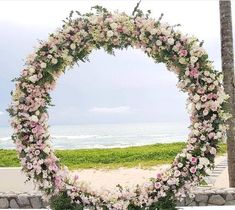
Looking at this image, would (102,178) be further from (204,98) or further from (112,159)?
(204,98)

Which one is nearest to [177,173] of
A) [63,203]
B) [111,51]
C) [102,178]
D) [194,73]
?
[194,73]

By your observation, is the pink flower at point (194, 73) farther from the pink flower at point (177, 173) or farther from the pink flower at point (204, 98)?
the pink flower at point (177, 173)

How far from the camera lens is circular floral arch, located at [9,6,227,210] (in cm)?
794

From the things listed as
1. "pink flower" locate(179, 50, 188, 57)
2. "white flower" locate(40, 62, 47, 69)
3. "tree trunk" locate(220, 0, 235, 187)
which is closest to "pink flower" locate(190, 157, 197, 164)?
"pink flower" locate(179, 50, 188, 57)

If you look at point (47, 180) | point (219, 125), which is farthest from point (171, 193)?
point (47, 180)

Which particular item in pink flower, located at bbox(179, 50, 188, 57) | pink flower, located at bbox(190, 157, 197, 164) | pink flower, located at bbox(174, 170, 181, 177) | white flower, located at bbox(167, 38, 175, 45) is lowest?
pink flower, located at bbox(174, 170, 181, 177)

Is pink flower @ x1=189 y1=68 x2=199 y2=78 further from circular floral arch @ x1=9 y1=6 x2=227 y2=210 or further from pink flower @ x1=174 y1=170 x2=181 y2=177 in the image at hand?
pink flower @ x1=174 y1=170 x2=181 y2=177

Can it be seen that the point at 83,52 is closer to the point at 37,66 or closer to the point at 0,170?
the point at 37,66

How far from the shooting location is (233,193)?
1298cm

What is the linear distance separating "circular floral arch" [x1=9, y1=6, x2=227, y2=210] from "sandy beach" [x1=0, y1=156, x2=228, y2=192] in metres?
4.72

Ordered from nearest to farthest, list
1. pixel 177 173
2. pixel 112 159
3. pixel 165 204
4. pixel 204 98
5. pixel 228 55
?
1. pixel 204 98
2. pixel 177 173
3. pixel 165 204
4. pixel 228 55
5. pixel 112 159

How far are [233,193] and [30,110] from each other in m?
6.36

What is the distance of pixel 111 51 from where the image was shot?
27.0 ft

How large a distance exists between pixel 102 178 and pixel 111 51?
7.79m
